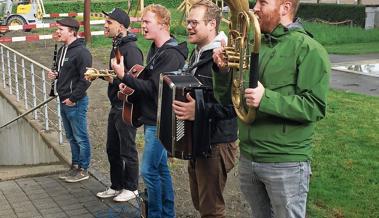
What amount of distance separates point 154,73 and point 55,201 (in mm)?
2167

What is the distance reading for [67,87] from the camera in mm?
5754

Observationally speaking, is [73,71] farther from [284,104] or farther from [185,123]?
[284,104]

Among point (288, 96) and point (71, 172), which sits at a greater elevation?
point (288, 96)

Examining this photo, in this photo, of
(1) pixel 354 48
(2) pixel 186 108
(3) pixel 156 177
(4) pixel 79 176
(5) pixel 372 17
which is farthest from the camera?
(5) pixel 372 17

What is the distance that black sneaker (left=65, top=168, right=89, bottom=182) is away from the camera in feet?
19.9

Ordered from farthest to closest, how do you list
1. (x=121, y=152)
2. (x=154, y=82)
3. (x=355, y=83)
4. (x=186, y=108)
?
(x=355, y=83), (x=121, y=152), (x=154, y=82), (x=186, y=108)

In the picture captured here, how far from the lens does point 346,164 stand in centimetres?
621

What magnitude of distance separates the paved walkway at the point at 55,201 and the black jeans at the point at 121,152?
0.21 meters

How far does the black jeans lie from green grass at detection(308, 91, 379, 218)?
5.59 ft

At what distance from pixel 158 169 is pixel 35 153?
15.5 ft

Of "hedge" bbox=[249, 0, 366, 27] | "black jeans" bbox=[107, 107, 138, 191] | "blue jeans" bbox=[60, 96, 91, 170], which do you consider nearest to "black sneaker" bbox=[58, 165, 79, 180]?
"blue jeans" bbox=[60, 96, 91, 170]

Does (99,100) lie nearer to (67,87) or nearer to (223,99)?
(67,87)

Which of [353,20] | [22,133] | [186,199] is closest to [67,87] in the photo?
[186,199]

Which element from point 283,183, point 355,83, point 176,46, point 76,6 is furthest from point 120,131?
point 76,6
